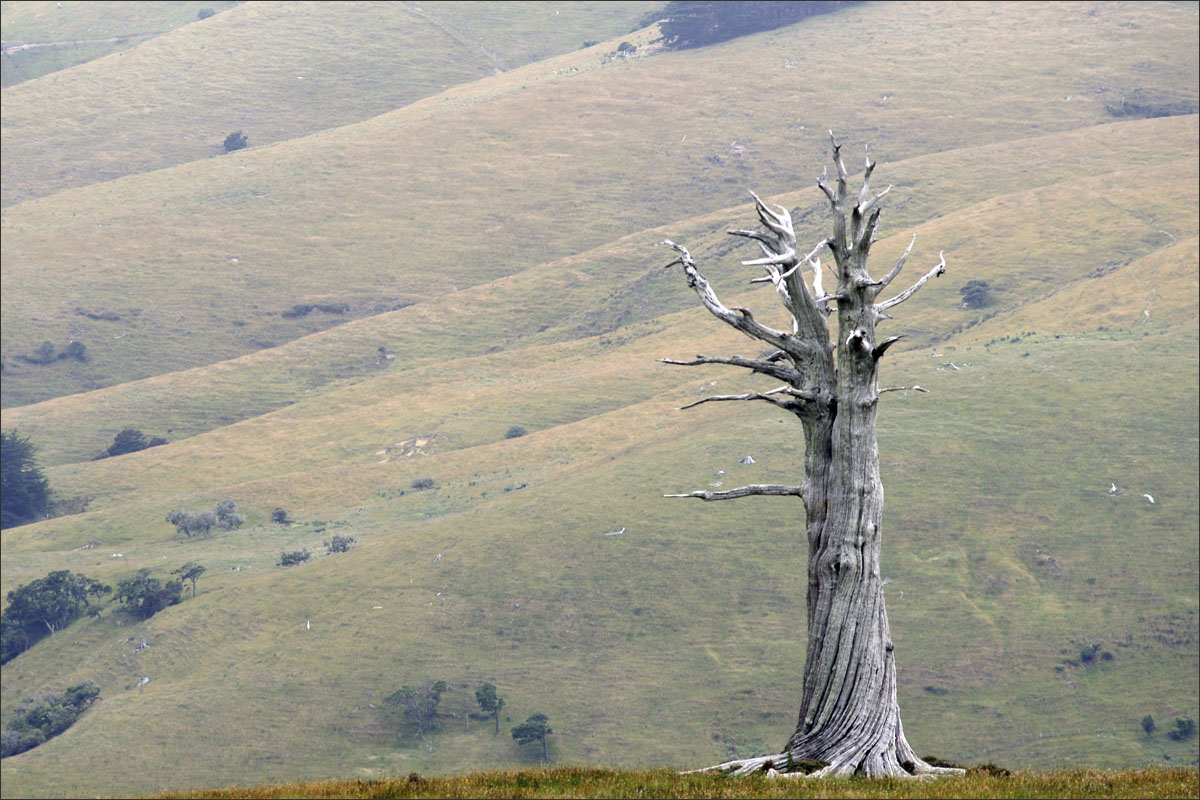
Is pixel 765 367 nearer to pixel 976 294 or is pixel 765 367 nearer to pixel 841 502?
pixel 841 502

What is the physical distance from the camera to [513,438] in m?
94.6

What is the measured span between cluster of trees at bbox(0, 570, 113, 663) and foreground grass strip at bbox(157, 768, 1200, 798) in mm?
60678

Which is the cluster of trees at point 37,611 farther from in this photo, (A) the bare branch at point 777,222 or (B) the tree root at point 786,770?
(B) the tree root at point 786,770

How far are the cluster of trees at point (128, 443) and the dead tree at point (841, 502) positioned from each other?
96438 mm

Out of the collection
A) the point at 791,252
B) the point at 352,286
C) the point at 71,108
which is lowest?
the point at 352,286

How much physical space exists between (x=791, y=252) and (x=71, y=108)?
651 ft

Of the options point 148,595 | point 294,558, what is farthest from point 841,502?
point 294,558

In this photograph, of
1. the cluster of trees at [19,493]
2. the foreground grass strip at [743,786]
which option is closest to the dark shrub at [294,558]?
the cluster of trees at [19,493]

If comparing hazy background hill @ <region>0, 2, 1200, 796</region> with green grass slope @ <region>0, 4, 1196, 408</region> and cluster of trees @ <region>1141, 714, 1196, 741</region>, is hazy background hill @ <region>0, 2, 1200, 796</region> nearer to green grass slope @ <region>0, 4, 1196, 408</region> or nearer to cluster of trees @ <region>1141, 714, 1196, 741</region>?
cluster of trees @ <region>1141, 714, 1196, 741</region>

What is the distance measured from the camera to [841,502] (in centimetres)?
1541

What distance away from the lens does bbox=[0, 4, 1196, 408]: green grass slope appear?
5094 inches

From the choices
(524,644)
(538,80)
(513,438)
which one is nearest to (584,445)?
(513,438)

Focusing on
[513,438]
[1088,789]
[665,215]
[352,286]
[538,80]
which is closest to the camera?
[1088,789]

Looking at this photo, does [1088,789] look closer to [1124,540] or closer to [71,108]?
[1124,540]
